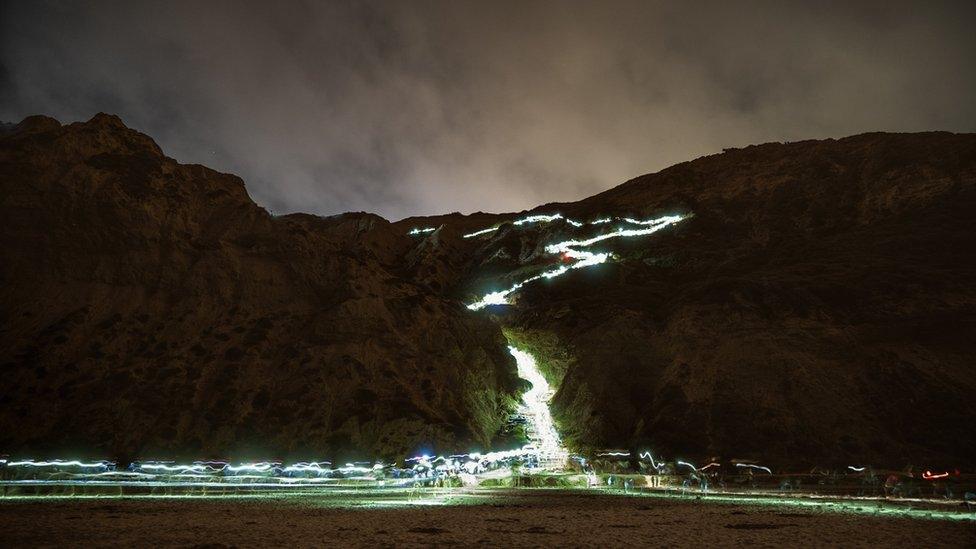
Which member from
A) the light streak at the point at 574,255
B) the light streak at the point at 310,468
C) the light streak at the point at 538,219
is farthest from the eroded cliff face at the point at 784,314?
the light streak at the point at 310,468

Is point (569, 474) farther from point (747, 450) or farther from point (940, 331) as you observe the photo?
point (940, 331)

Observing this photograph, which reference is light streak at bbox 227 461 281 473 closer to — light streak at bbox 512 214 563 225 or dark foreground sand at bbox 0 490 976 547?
dark foreground sand at bbox 0 490 976 547

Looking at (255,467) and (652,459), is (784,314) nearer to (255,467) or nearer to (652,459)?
(652,459)

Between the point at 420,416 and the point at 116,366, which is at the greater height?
the point at 116,366

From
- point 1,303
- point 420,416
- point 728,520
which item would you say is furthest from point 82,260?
point 728,520

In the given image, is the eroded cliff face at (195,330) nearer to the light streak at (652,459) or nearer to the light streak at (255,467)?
the light streak at (255,467)

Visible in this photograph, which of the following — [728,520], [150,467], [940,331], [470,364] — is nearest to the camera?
[728,520]
